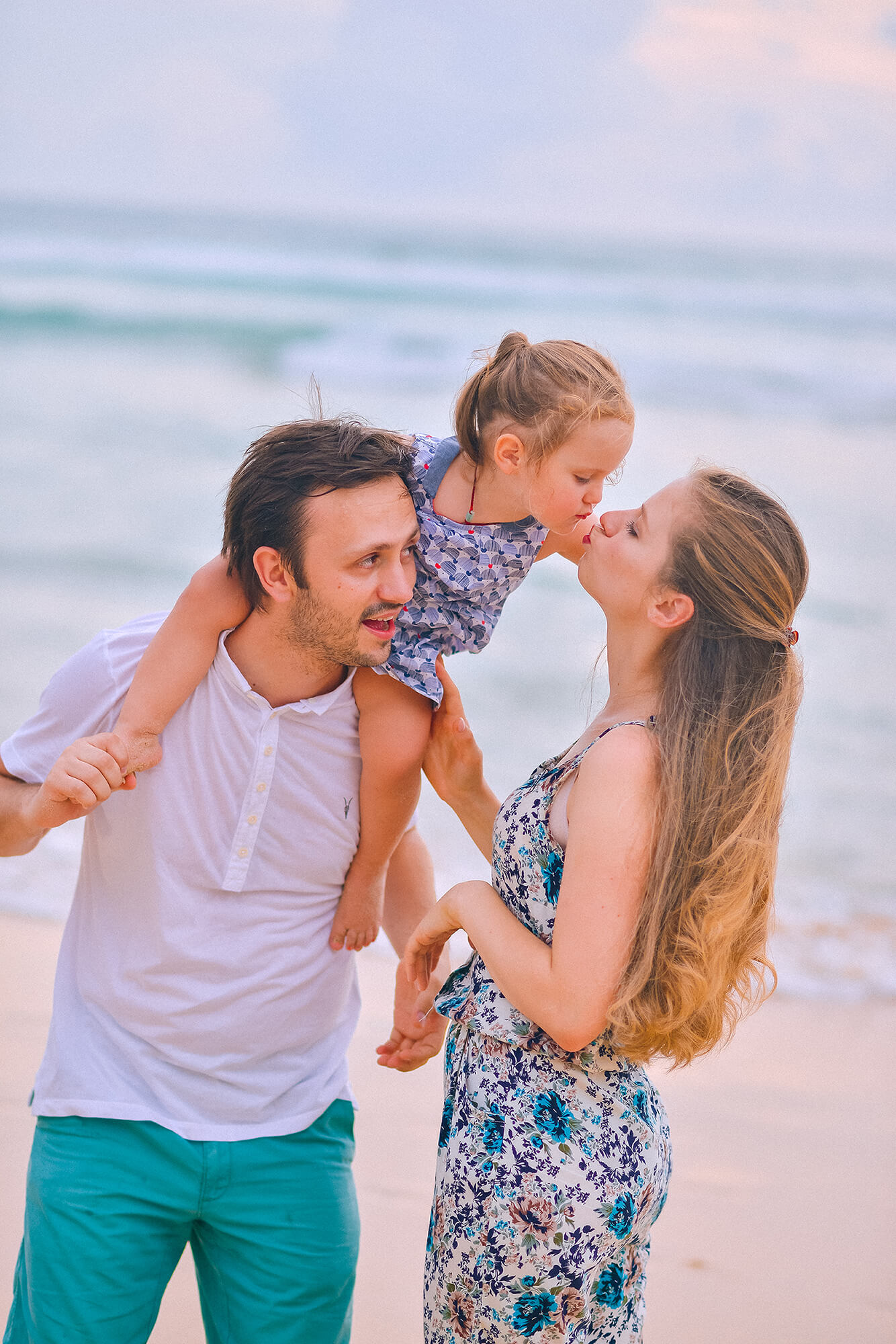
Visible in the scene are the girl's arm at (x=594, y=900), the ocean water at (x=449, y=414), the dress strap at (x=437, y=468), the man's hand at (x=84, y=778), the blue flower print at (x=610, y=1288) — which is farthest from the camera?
the ocean water at (x=449, y=414)

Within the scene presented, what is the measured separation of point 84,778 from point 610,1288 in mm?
1181

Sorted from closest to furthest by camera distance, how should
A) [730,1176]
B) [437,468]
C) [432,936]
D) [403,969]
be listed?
1. [432,936]
2. [403,969]
3. [437,468]
4. [730,1176]

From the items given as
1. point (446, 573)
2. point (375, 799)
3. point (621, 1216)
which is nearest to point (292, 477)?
point (446, 573)

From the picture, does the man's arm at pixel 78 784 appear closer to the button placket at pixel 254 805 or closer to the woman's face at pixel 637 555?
the button placket at pixel 254 805

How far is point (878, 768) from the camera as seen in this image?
290 inches

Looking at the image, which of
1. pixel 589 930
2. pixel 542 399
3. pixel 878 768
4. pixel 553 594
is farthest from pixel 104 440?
pixel 589 930

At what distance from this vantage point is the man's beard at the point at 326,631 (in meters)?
2.14

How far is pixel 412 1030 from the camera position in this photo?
2.38m

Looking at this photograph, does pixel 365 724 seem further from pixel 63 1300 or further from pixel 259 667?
pixel 63 1300

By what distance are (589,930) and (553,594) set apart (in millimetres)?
8362

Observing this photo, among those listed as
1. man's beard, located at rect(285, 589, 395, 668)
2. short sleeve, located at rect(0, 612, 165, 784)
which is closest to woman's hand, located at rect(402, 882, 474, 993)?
man's beard, located at rect(285, 589, 395, 668)

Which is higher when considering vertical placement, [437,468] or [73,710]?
[437,468]

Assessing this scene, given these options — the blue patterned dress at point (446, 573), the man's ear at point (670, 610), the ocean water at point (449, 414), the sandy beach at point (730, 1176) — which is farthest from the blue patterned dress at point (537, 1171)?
the ocean water at point (449, 414)

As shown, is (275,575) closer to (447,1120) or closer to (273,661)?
(273,661)
